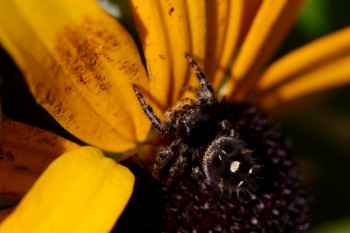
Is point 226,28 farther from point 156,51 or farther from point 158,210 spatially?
point 158,210

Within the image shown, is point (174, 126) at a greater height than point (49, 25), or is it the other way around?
point (49, 25)

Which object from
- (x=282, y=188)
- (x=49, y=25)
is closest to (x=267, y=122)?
(x=282, y=188)

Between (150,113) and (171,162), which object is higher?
(150,113)

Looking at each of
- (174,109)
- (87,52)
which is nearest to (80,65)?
(87,52)

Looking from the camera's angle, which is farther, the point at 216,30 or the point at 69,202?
the point at 216,30

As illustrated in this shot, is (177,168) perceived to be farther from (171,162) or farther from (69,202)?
(69,202)

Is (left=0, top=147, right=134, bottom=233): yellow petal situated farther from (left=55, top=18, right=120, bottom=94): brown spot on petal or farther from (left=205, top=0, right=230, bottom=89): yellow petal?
(left=205, top=0, right=230, bottom=89): yellow petal

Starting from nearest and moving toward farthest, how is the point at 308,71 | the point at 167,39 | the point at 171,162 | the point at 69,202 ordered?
the point at 69,202 → the point at 167,39 → the point at 171,162 → the point at 308,71
